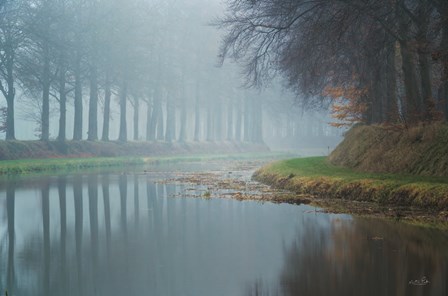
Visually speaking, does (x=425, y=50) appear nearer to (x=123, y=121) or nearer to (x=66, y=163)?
(x=66, y=163)

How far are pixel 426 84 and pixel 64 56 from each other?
30.7 meters

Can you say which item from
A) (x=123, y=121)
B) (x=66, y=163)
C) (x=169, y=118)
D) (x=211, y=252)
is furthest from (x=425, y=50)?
(x=169, y=118)

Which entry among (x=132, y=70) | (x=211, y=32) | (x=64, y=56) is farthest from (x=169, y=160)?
(x=211, y=32)

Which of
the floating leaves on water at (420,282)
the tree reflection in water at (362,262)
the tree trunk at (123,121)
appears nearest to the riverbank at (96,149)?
the tree trunk at (123,121)

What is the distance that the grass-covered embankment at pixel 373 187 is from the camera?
1552cm

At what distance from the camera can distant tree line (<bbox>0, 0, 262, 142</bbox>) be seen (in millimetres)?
41969

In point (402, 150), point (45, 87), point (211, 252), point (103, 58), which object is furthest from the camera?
point (103, 58)

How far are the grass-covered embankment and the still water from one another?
2305 mm

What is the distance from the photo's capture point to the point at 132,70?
56719 millimetres

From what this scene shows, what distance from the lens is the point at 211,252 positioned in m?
10.5

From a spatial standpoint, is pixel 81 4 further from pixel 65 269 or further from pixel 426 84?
pixel 65 269

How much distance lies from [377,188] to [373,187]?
201 millimetres

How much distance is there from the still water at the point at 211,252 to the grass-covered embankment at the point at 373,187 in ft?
7.56

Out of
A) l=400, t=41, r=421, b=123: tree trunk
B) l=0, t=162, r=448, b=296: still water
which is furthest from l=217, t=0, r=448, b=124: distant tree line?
l=0, t=162, r=448, b=296: still water
